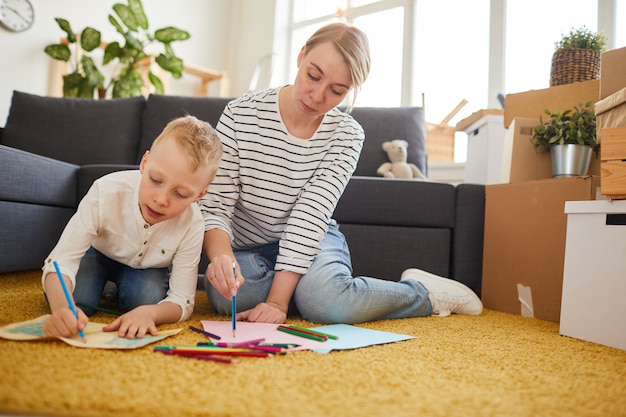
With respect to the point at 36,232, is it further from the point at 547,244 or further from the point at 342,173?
the point at 547,244

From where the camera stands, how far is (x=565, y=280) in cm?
110

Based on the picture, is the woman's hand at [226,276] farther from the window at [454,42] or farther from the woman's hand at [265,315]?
the window at [454,42]

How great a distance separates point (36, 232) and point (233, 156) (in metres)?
0.80

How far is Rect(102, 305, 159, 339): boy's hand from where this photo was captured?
79 cm

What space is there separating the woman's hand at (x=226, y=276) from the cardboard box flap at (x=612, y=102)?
85cm

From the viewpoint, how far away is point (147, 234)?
0.98 metres

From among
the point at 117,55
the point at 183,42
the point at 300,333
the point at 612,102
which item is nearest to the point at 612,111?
the point at 612,102

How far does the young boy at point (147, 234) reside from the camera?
0.88 metres

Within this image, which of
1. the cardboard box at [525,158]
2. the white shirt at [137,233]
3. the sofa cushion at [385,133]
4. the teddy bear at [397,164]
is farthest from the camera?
the sofa cushion at [385,133]

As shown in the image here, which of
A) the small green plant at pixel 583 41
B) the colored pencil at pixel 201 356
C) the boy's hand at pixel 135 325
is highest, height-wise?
the small green plant at pixel 583 41

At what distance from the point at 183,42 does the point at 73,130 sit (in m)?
2.28

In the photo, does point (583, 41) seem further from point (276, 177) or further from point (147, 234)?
point (147, 234)

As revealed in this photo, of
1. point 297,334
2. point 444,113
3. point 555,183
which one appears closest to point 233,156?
point 297,334

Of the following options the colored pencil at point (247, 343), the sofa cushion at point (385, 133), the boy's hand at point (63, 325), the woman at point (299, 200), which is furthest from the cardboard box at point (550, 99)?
the boy's hand at point (63, 325)
